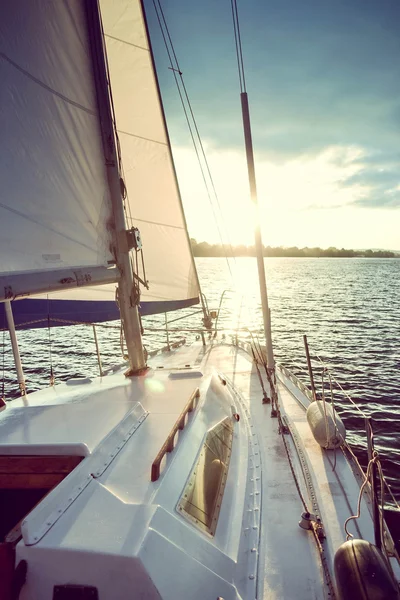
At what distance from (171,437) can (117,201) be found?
12.5 feet

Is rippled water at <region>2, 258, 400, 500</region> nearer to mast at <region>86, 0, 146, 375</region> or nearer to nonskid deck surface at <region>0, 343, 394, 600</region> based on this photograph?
mast at <region>86, 0, 146, 375</region>

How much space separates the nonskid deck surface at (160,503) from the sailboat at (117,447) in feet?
0.05

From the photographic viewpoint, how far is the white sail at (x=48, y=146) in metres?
4.23

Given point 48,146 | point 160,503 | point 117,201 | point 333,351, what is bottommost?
point 333,351

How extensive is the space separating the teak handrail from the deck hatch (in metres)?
0.35

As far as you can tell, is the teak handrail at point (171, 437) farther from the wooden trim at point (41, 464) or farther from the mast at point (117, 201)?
the mast at point (117, 201)

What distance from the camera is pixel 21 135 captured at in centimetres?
439

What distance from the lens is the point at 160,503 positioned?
10.1 feet

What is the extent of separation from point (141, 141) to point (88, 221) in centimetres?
361

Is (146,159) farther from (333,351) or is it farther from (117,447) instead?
(333,351)

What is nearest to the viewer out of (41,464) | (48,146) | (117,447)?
(41,464)

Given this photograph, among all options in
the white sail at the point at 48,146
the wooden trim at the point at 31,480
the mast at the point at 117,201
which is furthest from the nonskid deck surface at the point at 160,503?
the white sail at the point at 48,146

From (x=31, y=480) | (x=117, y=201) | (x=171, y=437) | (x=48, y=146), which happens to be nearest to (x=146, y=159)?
(x=117, y=201)

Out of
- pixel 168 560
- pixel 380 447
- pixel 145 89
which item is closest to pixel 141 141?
pixel 145 89
